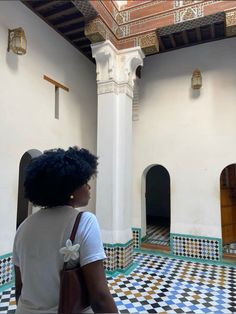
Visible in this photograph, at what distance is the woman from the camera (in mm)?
863

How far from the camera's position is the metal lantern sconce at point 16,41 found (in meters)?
2.71

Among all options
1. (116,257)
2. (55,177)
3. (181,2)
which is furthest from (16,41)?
(116,257)

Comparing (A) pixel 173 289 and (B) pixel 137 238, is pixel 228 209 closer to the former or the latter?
(B) pixel 137 238

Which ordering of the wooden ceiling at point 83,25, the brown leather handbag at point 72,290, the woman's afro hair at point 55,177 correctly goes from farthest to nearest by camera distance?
the wooden ceiling at point 83,25, the woman's afro hair at point 55,177, the brown leather handbag at point 72,290

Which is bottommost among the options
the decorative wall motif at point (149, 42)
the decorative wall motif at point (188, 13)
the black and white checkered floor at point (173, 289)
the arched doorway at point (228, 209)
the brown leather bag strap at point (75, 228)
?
the black and white checkered floor at point (173, 289)

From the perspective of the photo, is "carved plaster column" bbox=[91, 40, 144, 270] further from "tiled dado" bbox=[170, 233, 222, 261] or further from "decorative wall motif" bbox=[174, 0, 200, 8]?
"tiled dado" bbox=[170, 233, 222, 261]

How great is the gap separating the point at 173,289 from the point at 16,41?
11.0 ft

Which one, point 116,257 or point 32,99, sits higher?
point 32,99

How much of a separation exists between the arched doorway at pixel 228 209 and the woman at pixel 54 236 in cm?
355

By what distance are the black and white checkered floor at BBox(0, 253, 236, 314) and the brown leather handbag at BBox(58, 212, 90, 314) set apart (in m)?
1.80

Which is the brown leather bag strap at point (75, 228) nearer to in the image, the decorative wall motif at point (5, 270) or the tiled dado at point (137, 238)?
the decorative wall motif at point (5, 270)

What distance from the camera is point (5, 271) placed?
8.85ft

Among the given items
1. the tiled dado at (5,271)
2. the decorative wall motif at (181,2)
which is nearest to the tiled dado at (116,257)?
the tiled dado at (5,271)

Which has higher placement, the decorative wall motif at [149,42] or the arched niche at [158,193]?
the decorative wall motif at [149,42]
